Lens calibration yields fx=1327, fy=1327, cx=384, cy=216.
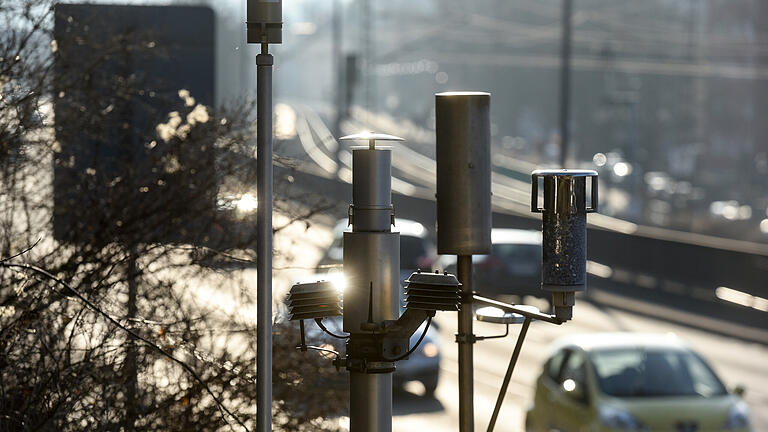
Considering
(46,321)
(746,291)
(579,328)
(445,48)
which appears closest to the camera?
(46,321)

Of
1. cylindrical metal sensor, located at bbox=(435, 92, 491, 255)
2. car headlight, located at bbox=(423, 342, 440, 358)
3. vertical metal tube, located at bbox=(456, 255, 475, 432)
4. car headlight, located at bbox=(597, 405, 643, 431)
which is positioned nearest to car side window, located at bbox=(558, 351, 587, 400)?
car headlight, located at bbox=(597, 405, 643, 431)

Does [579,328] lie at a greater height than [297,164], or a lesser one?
lesser

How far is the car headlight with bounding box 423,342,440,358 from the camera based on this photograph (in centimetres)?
1705

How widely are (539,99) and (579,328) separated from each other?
84.6 metres

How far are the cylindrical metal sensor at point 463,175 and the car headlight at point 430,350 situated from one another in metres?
10.8

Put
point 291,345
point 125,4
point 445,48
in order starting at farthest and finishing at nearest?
point 445,48, point 125,4, point 291,345

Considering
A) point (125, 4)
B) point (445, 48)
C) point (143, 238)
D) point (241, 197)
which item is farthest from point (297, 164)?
point (445, 48)

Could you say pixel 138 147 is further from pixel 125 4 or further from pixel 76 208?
pixel 125 4

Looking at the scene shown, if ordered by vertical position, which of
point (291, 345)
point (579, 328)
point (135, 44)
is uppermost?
point (135, 44)

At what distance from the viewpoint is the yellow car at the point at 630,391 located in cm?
1205

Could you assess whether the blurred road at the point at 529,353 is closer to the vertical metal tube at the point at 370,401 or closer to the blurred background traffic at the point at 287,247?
the blurred background traffic at the point at 287,247

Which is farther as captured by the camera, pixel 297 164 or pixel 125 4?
pixel 125 4

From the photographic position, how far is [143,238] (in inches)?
386

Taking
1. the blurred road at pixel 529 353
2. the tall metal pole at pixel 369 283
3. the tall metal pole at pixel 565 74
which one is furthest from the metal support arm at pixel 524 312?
the tall metal pole at pixel 565 74
